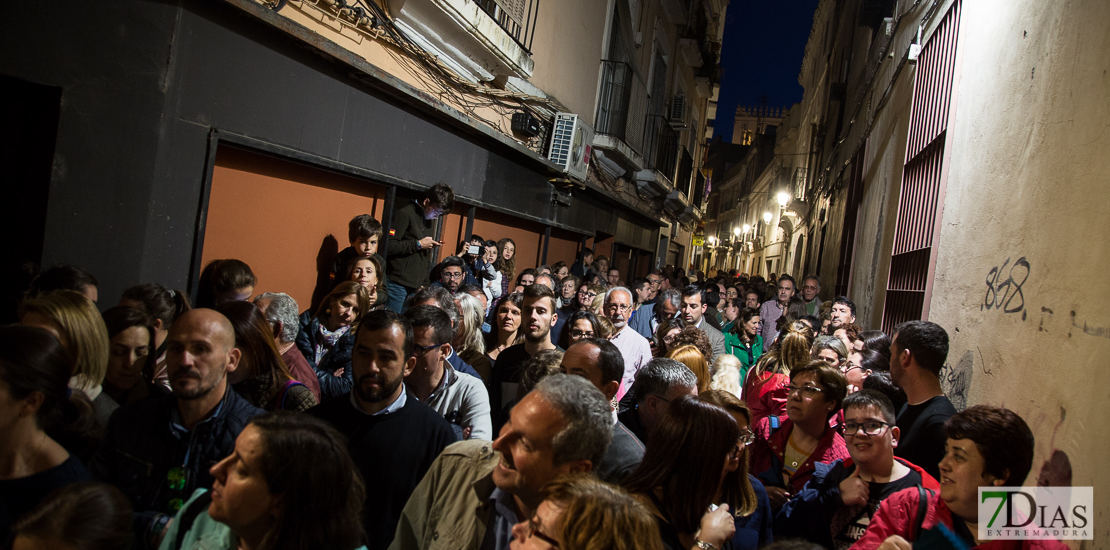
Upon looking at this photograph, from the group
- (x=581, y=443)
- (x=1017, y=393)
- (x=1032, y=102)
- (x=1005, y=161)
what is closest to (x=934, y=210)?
(x=1005, y=161)

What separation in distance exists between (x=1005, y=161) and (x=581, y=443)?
414 centimetres

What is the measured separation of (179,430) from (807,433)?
3.08m

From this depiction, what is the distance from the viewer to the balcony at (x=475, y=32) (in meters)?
6.98

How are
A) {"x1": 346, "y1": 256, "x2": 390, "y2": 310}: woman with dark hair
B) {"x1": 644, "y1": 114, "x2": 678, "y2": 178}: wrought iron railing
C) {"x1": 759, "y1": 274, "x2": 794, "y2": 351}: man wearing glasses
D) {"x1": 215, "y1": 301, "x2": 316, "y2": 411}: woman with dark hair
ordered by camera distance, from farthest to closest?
{"x1": 644, "y1": 114, "x2": 678, "y2": 178}: wrought iron railing
{"x1": 759, "y1": 274, "x2": 794, "y2": 351}: man wearing glasses
{"x1": 346, "y1": 256, "x2": 390, "y2": 310}: woman with dark hair
{"x1": 215, "y1": 301, "x2": 316, "y2": 411}: woman with dark hair

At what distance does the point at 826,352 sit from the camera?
5020mm

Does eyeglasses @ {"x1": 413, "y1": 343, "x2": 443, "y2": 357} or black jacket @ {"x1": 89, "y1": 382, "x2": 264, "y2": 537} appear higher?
eyeglasses @ {"x1": 413, "y1": 343, "x2": 443, "y2": 357}

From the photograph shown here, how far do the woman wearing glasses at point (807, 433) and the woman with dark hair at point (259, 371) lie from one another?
2.48 metres

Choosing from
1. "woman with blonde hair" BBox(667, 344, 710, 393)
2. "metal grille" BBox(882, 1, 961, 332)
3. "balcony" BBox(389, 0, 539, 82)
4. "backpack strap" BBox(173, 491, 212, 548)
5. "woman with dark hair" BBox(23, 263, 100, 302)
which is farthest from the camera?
"balcony" BBox(389, 0, 539, 82)

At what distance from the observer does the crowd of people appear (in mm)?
2062

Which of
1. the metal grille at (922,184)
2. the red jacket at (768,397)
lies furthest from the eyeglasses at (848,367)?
the metal grille at (922,184)

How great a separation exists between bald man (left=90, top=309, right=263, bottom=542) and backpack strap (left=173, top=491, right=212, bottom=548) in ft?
0.72

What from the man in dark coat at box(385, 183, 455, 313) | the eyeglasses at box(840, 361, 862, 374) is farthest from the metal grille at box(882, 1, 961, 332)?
the man in dark coat at box(385, 183, 455, 313)

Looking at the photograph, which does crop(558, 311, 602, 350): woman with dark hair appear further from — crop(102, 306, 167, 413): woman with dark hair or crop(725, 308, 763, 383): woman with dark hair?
crop(725, 308, 763, 383): woman with dark hair

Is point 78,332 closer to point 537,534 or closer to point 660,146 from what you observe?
point 537,534
